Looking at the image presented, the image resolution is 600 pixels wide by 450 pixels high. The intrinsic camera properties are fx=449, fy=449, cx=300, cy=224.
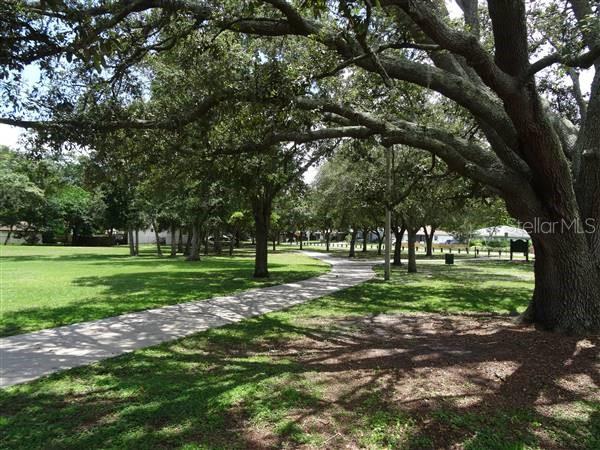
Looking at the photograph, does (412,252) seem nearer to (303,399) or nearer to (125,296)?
(125,296)

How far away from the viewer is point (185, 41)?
834 cm

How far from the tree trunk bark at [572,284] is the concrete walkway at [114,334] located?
6.06 m

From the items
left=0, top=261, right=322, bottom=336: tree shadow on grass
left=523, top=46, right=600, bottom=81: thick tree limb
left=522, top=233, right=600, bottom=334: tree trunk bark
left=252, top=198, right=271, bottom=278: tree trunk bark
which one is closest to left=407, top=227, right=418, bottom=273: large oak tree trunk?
left=0, top=261, right=322, bottom=336: tree shadow on grass

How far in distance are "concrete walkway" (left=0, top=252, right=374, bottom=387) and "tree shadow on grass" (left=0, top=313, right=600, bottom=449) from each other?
1.71 feet

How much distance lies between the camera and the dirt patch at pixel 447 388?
3.94 meters

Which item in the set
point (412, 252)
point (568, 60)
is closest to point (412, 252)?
point (412, 252)

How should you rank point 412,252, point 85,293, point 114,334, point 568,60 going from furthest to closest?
point 412,252 → point 85,293 → point 114,334 → point 568,60

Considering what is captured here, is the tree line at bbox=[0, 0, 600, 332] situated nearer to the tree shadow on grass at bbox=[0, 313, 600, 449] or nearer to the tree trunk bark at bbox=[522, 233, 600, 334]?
the tree trunk bark at bbox=[522, 233, 600, 334]

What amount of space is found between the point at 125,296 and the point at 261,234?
24.5 ft

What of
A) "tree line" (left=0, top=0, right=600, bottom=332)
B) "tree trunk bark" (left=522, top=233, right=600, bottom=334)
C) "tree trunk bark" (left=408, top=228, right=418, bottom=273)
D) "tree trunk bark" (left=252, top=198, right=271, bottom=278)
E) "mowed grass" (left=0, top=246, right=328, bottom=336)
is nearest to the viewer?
"tree line" (left=0, top=0, right=600, bottom=332)

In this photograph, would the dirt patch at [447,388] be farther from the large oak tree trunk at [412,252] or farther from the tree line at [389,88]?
the large oak tree trunk at [412,252]

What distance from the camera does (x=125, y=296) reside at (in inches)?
501

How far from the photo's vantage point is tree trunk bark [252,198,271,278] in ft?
62.3

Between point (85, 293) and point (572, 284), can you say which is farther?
point (85, 293)
